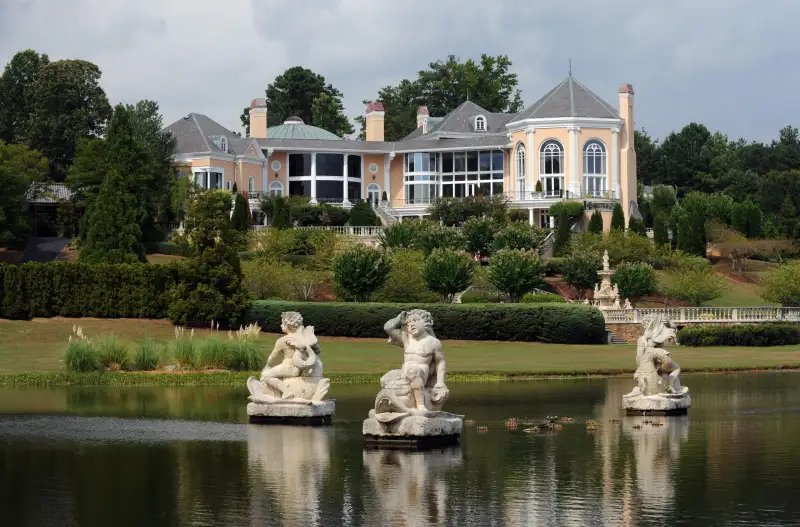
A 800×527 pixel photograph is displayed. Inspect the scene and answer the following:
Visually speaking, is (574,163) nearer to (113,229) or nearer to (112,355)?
(113,229)

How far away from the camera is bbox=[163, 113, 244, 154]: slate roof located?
9181cm

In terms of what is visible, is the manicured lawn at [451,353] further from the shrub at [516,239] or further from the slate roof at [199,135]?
the slate roof at [199,135]

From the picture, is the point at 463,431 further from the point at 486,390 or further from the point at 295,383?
the point at 486,390

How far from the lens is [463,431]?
24.1 m

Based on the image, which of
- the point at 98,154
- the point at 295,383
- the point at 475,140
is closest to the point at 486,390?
the point at 295,383

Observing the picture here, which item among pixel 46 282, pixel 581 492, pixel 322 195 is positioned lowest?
pixel 581 492

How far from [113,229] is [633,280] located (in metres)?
→ 24.2

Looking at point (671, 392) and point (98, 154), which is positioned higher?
point (98, 154)

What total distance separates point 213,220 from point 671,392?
110 ft

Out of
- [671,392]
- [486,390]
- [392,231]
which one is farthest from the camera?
[392,231]

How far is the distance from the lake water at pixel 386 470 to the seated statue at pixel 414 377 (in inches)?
30.1

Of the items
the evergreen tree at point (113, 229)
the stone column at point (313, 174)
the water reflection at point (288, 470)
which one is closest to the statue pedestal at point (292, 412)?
the water reflection at point (288, 470)

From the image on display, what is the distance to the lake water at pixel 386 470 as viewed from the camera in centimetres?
1658

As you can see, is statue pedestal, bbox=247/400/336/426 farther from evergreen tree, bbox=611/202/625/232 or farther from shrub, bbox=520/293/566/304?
evergreen tree, bbox=611/202/625/232
